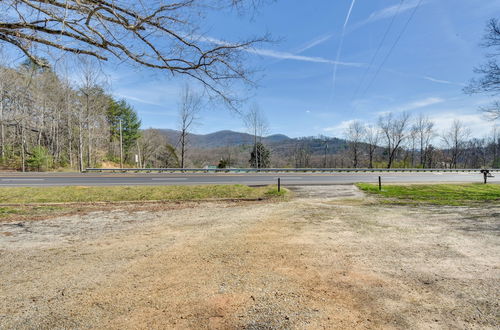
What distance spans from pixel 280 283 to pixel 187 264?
5.19 feet

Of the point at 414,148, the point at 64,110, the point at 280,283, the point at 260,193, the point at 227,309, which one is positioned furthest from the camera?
the point at 414,148

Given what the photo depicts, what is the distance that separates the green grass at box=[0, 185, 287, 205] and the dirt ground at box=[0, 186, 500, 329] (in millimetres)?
4428

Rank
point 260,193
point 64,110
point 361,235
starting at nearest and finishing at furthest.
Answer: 1. point 361,235
2. point 260,193
3. point 64,110

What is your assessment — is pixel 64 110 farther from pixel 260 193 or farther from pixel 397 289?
pixel 397 289

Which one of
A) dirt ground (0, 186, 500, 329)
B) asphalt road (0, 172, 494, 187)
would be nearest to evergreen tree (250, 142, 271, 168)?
asphalt road (0, 172, 494, 187)

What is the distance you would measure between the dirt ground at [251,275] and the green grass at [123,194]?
4428 millimetres

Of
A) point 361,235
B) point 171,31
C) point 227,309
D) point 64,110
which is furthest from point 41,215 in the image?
point 64,110

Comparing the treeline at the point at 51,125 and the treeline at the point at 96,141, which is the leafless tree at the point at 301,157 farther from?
the treeline at the point at 51,125

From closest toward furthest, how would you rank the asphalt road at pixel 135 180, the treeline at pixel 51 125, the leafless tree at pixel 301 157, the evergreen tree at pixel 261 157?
the asphalt road at pixel 135 180 < the treeline at pixel 51 125 < the evergreen tree at pixel 261 157 < the leafless tree at pixel 301 157

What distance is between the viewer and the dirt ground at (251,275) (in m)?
2.51

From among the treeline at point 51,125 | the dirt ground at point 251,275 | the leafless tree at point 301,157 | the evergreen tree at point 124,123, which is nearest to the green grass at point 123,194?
the dirt ground at point 251,275

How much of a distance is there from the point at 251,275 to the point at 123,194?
10.3m

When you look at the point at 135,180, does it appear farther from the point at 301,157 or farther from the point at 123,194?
the point at 301,157

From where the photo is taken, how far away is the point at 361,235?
217 inches
